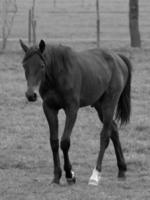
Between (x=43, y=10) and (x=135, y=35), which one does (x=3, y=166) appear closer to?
(x=135, y=35)

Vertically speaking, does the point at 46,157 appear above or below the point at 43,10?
above

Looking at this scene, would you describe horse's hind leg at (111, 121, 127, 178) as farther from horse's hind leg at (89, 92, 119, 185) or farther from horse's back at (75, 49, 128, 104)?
horse's back at (75, 49, 128, 104)

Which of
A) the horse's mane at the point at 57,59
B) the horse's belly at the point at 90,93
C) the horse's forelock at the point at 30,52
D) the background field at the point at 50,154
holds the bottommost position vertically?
the background field at the point at 50,154

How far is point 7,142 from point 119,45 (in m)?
15.0

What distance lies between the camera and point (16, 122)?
12.0 meters

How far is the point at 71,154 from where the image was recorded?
974cm

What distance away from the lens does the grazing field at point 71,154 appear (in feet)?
24.9

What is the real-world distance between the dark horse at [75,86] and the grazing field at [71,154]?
33cm

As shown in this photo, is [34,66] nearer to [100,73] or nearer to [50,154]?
[100,73]

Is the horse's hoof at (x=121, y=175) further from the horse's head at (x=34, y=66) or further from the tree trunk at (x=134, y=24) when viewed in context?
the tree trunk at (x=134, y=24)

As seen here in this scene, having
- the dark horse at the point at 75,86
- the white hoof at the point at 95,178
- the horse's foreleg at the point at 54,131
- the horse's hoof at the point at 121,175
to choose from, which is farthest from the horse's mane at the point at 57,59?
the horse's hoof at the point at 121,175

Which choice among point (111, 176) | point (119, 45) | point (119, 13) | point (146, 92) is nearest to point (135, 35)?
point (119, 45)

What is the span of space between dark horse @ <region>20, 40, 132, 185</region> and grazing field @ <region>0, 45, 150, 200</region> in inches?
13.1

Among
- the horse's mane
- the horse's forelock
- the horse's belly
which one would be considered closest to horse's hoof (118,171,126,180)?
the horse's belly
